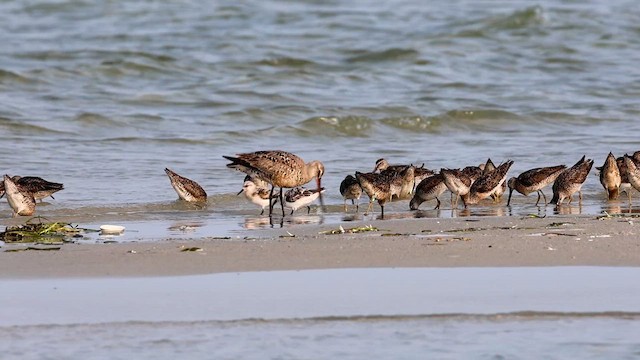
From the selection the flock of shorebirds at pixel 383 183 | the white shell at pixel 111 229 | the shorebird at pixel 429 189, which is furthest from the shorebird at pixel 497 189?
the white shell at pixel 111 229

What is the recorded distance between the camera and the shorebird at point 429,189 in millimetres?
12773

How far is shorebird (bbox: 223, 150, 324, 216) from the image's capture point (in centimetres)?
1272

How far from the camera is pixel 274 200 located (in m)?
12.8

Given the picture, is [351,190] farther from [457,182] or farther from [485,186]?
[485,186]

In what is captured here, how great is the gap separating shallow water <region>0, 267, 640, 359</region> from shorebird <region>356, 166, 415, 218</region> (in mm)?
4055

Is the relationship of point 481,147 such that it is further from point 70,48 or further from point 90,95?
point 70,48

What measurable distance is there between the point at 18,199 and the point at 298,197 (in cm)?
265

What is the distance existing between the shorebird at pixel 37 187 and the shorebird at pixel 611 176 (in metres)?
5.52

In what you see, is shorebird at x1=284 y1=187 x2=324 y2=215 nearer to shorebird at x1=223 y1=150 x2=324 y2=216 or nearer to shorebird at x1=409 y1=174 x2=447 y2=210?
shorebird at x1=223 y1=150 x2=324 y2=216

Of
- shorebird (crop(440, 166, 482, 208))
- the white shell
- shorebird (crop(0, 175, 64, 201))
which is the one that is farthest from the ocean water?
the white shell

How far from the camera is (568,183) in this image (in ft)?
42.2

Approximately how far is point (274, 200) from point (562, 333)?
6.08m

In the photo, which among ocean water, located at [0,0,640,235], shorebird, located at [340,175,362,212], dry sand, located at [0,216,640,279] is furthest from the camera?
ocean water, located at [0,0,640,235]

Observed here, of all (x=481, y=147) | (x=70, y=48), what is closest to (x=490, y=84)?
(x=481, y=147)
